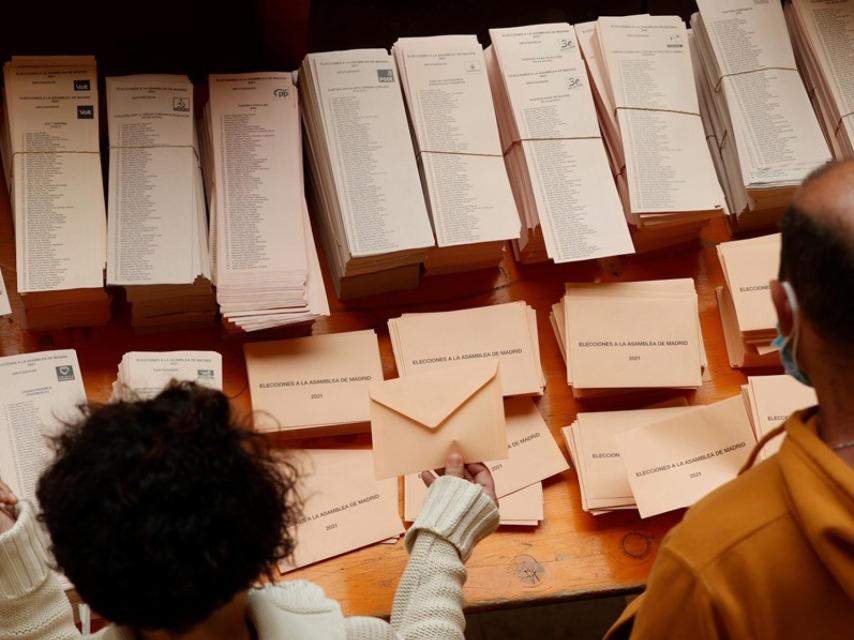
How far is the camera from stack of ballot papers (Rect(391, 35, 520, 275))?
1.58 metres

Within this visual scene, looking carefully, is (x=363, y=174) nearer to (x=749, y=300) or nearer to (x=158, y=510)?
(x=749, y=300)

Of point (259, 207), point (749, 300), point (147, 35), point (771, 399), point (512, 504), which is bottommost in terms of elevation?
point (512, 504)

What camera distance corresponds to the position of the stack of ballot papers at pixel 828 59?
1.69 metres

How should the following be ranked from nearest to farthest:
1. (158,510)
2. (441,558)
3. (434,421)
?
(158,510)
(441,558)
(434,421)

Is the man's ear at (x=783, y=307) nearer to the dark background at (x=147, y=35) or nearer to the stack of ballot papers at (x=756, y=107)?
the stack of ballot papers at (x=756, y=107)

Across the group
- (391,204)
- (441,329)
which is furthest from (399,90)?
(441,329)

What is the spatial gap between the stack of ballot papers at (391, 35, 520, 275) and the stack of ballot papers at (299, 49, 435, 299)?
26mm

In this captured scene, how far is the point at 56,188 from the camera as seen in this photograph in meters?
1.51

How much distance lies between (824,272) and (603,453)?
680 mm

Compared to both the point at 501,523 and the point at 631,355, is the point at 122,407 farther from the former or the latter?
the point at 631,355

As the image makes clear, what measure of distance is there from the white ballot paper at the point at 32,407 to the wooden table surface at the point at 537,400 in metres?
0.07

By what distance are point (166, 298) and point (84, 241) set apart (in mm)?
141

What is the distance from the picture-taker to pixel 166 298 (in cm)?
152

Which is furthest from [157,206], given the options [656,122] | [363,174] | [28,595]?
[656,122]
